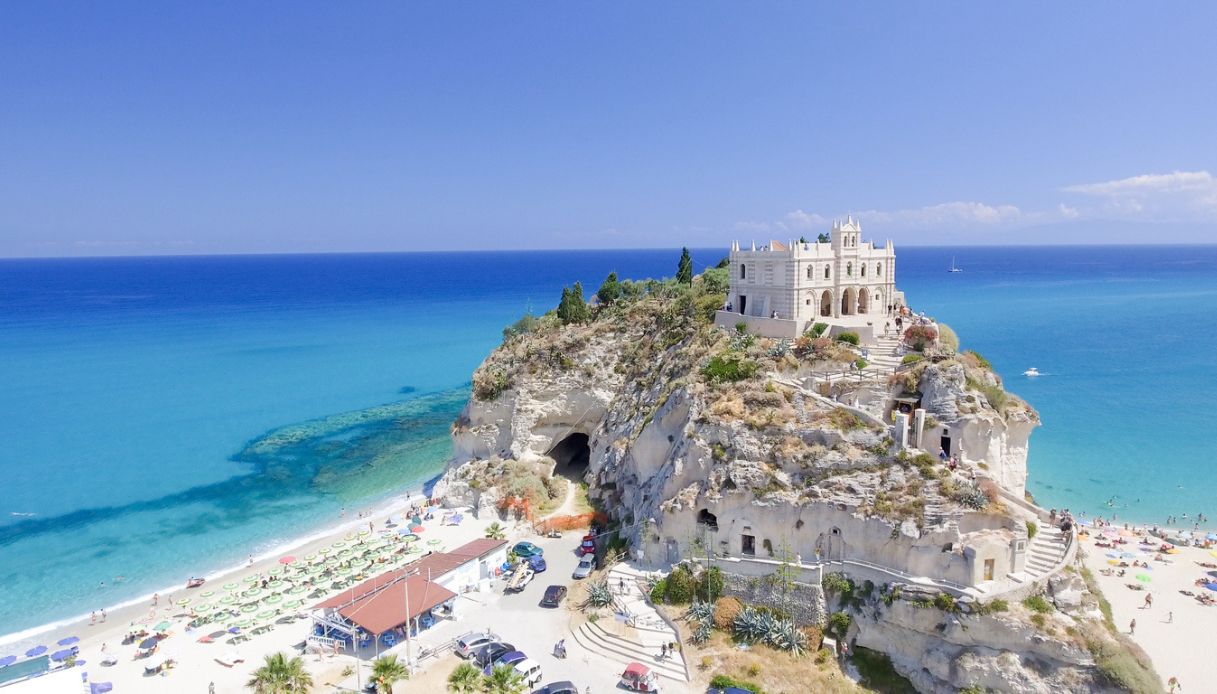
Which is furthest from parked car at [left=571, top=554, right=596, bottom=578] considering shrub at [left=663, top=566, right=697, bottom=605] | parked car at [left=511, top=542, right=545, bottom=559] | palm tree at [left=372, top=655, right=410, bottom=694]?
palm tree at [left=372, top=655, right=410, bottom=694]

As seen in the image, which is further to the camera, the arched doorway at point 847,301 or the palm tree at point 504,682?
the arched doorway at point 847,301

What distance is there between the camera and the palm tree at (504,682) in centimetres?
2238

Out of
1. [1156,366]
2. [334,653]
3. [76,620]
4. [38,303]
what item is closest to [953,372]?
[334,653]

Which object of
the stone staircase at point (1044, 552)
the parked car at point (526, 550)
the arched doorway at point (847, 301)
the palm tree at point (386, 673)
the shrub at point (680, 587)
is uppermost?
the arched doorway at point (847, 301)

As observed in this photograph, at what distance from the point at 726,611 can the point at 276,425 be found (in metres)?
50.8

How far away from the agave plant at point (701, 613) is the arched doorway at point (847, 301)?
72.4 feet

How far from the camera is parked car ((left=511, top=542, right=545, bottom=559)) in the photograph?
35844 millimetres

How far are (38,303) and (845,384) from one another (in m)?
195

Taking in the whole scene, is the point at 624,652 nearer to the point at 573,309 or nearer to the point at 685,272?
the point at 573,309

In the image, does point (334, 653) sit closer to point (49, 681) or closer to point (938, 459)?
point (49, 681)

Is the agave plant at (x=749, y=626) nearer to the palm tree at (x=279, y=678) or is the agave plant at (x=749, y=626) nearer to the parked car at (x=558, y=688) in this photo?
the parked car at (x=558, y=688)

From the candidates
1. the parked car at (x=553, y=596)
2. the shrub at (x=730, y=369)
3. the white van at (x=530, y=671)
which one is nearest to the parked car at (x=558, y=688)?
the white van at (x=530, y=671)

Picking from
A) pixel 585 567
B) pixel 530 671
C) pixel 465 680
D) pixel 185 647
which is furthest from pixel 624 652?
pixel 185 647

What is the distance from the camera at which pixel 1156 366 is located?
81.6m
